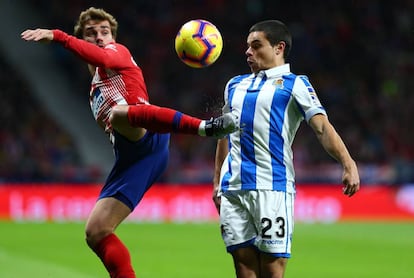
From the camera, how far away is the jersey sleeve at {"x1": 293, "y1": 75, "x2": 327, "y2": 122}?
5339mm

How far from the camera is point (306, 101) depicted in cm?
538

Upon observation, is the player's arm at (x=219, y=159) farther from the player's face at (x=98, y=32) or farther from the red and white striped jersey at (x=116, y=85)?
the player's face at (x=98, y=32)

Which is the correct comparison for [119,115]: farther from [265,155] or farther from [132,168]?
[265,155]

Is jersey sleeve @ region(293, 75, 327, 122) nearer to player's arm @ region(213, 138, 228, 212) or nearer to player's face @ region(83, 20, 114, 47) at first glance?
player's arm @ region(213, 138, 228, 212)

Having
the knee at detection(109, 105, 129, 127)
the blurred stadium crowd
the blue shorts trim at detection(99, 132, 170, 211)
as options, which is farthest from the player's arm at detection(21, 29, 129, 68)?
the blurred stadium crowd

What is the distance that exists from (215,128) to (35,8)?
1982cm

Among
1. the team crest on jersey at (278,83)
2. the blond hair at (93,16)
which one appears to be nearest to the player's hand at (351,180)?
the team crest on jersey at (278,83)

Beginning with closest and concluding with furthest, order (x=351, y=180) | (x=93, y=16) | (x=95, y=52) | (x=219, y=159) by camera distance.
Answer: (x=351, y=180)
(x=95, y=52)
(x=219, y=159)
(x=93, y=16)

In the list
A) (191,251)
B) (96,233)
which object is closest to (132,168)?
(96,233)

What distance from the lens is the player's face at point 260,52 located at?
5503 millimetres

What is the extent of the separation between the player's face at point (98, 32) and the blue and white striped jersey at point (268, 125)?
1.23m

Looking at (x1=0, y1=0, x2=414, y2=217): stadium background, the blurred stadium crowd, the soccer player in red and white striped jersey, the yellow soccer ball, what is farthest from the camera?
the blurred stadium crowd

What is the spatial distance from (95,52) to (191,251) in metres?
6.46

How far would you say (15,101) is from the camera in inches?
819
